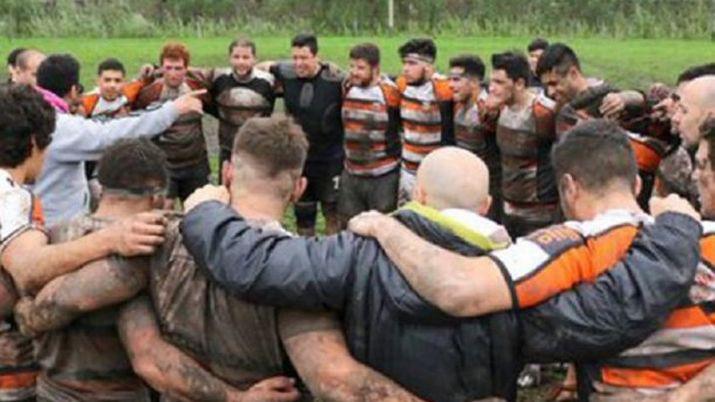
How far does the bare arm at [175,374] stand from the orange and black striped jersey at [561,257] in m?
0.84

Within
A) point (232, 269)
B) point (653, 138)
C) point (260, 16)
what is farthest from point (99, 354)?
point (260, 16)

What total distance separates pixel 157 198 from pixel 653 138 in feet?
11.7

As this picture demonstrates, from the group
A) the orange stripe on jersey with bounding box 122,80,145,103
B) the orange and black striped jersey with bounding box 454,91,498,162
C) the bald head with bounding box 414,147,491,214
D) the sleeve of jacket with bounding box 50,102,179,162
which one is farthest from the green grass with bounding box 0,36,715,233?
the bald head with bounding box 414,147,491,214

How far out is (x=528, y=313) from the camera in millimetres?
3096

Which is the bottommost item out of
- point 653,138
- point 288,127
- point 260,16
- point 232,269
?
point 260,16

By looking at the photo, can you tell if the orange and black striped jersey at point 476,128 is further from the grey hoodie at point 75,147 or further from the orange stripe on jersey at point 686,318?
the orange stripe on jersey at point 686,318

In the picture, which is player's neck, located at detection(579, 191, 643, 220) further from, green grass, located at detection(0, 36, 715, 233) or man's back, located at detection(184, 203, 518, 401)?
green grass, located at detection(0, 36, 715, 233)

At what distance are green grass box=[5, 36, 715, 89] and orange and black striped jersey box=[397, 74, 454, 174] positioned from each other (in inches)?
408

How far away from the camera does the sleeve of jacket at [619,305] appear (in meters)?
3.07

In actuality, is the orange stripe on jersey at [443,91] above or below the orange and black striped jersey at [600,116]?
below

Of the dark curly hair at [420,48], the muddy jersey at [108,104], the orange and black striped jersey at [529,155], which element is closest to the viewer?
the orange and black striped jersey at [529,155]

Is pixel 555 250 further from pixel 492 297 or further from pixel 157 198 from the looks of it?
pixel 157 198

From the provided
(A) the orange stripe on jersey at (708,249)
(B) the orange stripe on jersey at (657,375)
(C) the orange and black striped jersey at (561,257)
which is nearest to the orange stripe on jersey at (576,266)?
(C) the orange and black striped jersey at (561,257)

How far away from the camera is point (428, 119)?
9078mm
